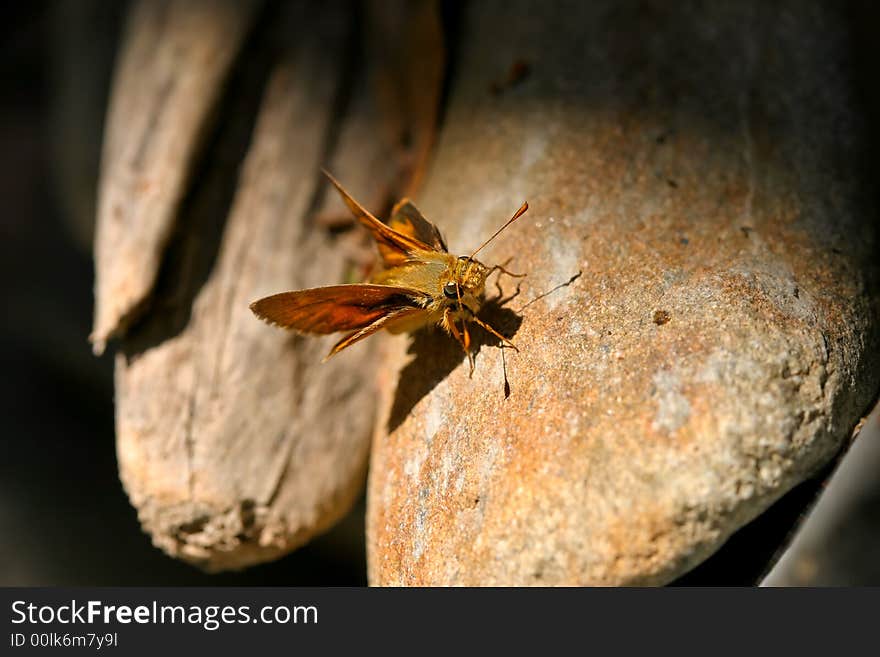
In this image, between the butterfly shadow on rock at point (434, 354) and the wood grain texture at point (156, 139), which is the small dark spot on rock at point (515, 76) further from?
the wood grain texture at point (156, 139)

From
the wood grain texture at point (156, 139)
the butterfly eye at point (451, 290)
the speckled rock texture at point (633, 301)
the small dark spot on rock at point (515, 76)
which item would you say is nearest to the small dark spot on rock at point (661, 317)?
the speckled rock texture at point (633, 301)

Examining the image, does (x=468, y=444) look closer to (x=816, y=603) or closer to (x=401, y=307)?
(x=401, y=307)

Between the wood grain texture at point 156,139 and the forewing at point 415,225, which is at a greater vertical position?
the forewing at point 415,225

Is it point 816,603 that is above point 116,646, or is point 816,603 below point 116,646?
above

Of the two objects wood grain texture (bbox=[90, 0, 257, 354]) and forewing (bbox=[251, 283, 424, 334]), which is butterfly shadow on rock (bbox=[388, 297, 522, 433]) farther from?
wood grain texture (bbox=[90, 0, 257, 354])

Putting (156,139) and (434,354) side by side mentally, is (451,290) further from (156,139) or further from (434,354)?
(156,139)

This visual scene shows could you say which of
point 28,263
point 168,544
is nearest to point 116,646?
point 168,544
